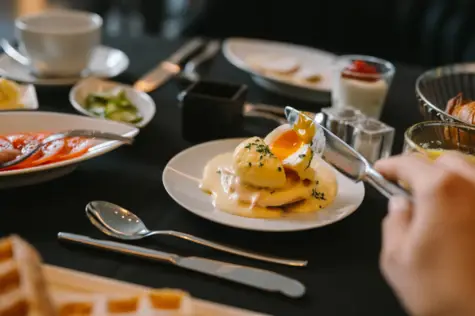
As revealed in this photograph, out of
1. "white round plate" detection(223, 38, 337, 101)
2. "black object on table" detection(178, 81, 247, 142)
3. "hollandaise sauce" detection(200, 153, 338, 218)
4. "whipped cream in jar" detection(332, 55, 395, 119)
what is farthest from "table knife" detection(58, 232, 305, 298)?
"white round plate" detection(223, 38, 337, 101)

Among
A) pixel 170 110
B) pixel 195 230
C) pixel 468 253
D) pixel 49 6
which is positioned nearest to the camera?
pixel 468 253

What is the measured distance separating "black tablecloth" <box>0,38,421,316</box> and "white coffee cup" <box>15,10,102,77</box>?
38 centimetres

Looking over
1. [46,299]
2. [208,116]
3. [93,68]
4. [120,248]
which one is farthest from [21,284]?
[93,68]

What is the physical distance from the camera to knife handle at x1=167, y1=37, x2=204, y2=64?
1719 mm

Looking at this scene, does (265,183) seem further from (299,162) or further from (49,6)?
(49,6)

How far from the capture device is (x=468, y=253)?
67 centimetres

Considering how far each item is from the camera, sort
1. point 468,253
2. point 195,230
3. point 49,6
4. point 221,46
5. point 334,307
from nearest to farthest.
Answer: point 468,253, point 334,307, point 195,230, point 221,46, point 49,6

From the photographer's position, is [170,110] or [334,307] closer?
[334,307]

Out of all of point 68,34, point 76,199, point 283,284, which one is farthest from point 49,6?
point 283,284

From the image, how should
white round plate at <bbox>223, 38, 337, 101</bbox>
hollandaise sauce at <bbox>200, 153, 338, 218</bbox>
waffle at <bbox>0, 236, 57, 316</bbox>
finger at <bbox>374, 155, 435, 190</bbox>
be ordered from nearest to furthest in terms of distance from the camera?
waffle at <bbox>0, 236, 57, 316</bbox>
finger at <bbox>374, 155, 435, 190</bbox>
hollandaise sauce at <bbox>200, 153, 338, 218</bbox>
white round plate at <bbox>223, 38, 337, 101</bbox>

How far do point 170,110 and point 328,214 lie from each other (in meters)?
0.60

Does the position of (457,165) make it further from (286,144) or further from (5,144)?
(5,144)

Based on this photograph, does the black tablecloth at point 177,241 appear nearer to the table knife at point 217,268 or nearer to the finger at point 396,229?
the table knife at point 217,268

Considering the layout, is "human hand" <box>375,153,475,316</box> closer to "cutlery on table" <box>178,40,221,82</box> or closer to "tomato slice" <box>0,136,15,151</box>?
"tomato slice" <box>0,136,15,151</box>
